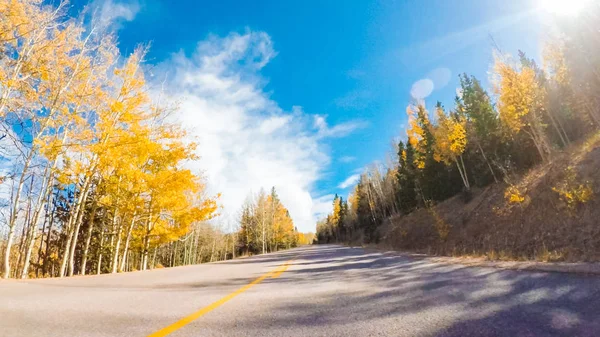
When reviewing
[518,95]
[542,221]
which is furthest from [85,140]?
[518,95]

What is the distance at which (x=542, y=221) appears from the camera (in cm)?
1235

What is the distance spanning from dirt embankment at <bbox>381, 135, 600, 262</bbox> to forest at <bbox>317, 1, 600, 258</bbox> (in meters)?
0.08

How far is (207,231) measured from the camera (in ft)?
167

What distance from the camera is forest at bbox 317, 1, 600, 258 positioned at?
1304 cm

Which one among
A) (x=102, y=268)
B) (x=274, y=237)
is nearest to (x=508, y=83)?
(x=102, y=268)

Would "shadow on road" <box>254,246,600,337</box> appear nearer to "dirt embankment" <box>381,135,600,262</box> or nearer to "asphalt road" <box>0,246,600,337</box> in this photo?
"asphalt road" <box>0,246,600,337</box>

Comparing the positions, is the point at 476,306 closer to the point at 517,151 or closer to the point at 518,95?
the point at 518,95

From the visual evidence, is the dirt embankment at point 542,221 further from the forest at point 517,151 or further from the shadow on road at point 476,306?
the shadow on road at point 476,306

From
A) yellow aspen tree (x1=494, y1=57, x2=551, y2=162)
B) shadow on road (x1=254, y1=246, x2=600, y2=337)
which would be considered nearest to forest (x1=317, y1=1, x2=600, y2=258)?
yellow aspen tree (x1=494, y1=57, x2=551, y2=162)

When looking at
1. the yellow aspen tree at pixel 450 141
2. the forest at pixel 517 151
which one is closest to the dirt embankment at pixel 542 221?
the forest at pixel 517 151

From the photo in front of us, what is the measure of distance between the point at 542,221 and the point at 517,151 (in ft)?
58.6

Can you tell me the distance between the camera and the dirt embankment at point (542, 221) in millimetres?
9156

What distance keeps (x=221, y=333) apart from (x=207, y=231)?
51.5m

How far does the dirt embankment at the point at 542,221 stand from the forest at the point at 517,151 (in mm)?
78
